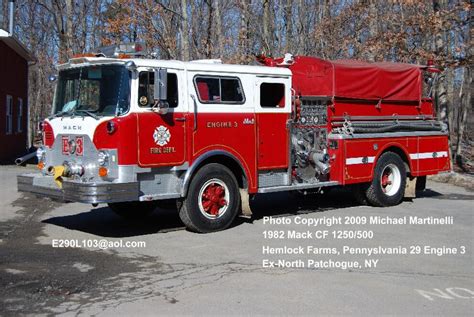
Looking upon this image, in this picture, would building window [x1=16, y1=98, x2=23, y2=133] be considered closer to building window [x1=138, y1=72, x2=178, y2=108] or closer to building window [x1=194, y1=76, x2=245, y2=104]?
building window [x1=194, y1=76, x2=245, y2=104]

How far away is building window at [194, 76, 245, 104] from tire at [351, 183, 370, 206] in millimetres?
3619

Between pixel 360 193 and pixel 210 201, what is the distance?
406 centimetres

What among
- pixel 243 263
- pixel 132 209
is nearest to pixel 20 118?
pixel 132 209

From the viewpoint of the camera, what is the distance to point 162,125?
28.2 ft

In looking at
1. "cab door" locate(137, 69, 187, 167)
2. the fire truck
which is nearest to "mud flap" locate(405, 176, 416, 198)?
the fire truck

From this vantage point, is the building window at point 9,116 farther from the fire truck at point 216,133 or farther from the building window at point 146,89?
the building window at point 146,89

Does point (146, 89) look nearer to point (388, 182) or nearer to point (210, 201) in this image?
point (210, 201)

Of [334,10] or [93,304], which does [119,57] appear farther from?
[334,10]

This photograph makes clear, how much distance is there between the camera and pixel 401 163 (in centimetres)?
1211

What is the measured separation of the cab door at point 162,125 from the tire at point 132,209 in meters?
1.85

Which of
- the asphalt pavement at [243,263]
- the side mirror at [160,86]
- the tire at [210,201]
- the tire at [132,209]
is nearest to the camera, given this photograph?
the asphalt pavement at [243,263]

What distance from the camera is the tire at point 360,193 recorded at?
11.9 meters

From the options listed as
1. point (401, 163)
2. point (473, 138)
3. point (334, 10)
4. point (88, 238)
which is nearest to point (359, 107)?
point (401, 163)

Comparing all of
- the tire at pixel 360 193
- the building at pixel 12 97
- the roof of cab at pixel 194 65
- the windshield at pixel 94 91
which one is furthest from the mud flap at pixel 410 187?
the building at pixel 12 97
